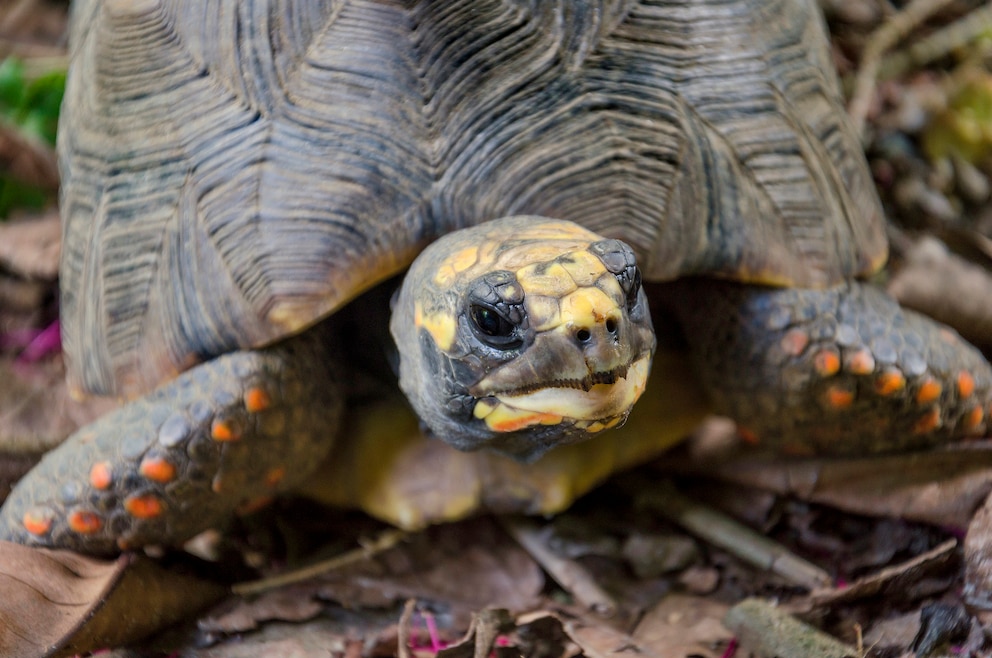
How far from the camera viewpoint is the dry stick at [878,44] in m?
4.32

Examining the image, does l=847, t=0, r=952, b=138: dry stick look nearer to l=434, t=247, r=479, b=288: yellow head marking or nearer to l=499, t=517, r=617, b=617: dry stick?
l=499, t=517, r=617, b=617: dry stick

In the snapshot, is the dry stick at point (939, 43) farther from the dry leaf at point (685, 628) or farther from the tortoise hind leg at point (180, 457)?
the tortoise hind leg at point (180, 457)

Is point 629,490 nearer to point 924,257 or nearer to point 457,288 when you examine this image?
point 457,288

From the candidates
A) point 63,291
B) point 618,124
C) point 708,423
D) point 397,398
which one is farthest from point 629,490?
point 63,291

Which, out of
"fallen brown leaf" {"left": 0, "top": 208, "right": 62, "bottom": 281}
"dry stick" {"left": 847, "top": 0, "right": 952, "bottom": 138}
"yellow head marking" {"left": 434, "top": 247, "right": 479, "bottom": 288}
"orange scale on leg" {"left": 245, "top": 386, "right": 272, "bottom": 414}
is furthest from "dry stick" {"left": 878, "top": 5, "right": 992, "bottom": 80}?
"fallen brown leaf" {"left": 0, "top": 208, "right": 62, "bottom": 281}

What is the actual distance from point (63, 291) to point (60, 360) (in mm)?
935

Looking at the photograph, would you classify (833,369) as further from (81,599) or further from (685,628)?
(81,599)

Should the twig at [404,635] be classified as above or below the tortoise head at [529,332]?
below

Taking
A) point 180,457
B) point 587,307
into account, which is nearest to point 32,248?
point 180,457

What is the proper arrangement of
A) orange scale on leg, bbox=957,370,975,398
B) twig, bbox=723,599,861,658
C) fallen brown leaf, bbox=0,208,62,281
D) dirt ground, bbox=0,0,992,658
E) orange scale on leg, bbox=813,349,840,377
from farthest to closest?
1. fallen brown leaf, bbox=0,208,62,281
2. orange scale on leg, bbox=957,370,975,398
3. orange scale on leg, bbox=813,349,840,377
4. dirt ground, bbox=0,0,992,658
5. twig, bbox=723,599,861,658

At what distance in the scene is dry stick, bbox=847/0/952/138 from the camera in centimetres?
432

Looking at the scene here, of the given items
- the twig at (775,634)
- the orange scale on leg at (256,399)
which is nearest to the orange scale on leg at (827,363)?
the twig at (775,634)

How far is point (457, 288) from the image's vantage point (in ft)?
6.68

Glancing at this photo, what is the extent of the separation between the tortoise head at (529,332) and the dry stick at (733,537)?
826 millimetres
